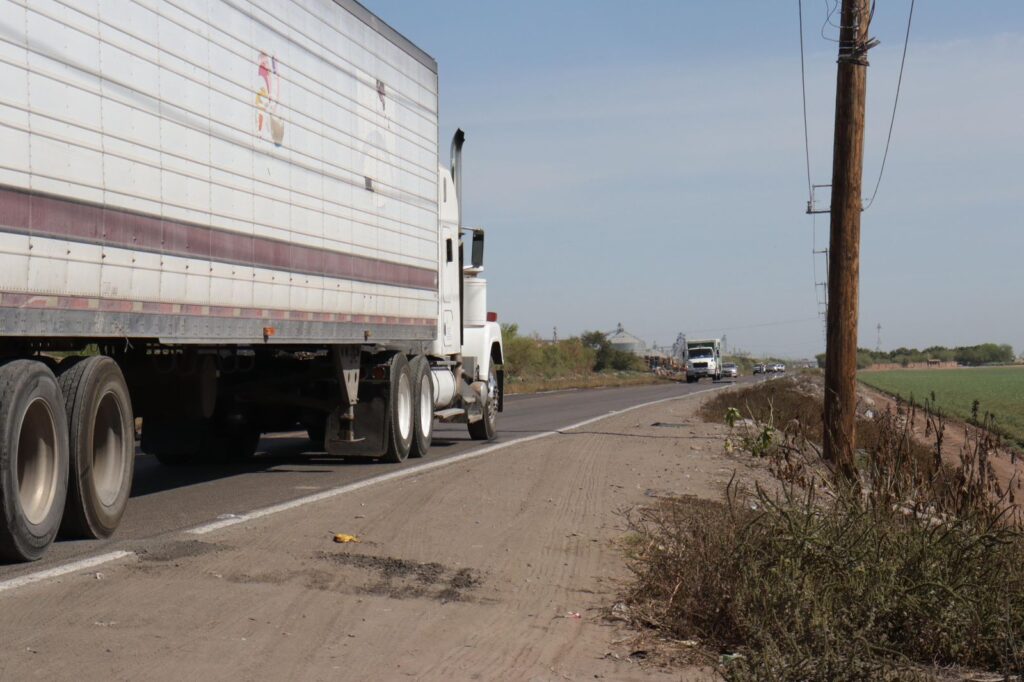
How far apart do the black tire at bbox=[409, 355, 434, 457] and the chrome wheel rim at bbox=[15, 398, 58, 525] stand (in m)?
7.99

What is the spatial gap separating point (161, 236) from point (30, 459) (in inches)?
84.6

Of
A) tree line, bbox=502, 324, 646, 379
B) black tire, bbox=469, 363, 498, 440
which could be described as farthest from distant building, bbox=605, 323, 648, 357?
black tire, bbox=469, 363, 498, 440

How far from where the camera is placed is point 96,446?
8.69 m

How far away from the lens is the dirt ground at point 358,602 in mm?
5562

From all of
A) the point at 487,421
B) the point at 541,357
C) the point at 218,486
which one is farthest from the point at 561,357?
the point at 218,486

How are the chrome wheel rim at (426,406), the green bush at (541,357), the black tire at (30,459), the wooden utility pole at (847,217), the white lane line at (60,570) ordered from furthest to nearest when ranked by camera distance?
the green bush at (541,357) → the chrome wheel rim at (426,406) → the wooden utility pole at (847,217) → the black tire at (30,459) → the white lane line at (60,570)

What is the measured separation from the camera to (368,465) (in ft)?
48.2

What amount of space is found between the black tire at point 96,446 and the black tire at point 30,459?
0.50 ft

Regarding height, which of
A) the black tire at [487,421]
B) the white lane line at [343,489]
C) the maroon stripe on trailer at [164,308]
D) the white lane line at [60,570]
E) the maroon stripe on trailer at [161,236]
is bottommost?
the white lane line at [343,489]

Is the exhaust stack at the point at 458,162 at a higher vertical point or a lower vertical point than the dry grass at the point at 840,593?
higher

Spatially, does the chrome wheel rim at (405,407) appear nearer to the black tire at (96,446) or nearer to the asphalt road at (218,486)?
the asphalt road at (218,486)

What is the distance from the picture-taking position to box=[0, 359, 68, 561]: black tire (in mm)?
7211

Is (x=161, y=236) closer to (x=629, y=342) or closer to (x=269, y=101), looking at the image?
(x=269, y=101)

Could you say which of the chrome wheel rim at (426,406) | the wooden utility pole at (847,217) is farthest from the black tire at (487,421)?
the wooden utility pole at (847,217)
